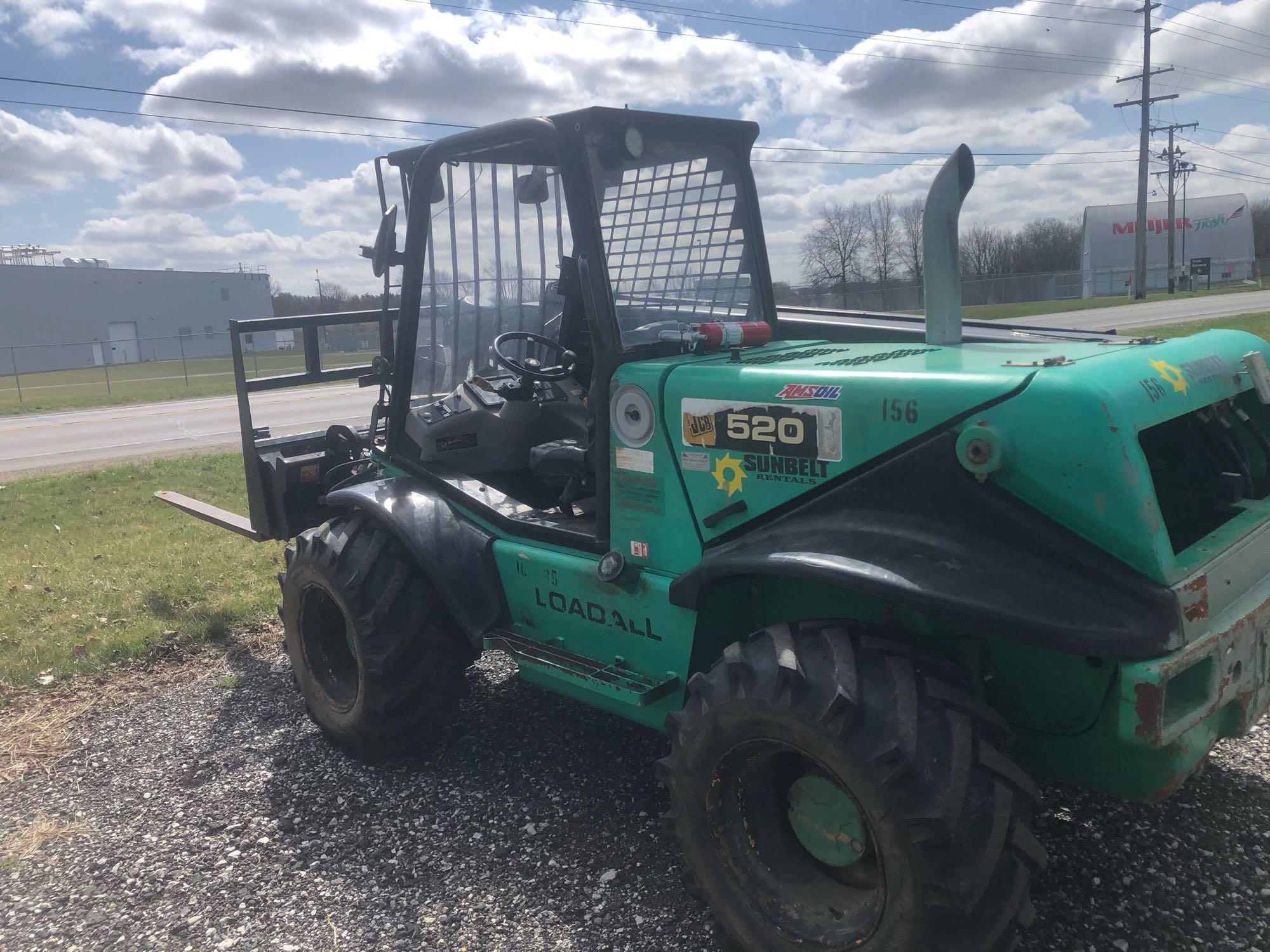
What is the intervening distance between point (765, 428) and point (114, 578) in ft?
19.5

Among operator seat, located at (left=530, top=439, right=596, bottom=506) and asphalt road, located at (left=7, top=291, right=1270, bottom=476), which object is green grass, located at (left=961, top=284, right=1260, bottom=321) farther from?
operator seat, located at (left=530, top=439, right=596, bottom=506)

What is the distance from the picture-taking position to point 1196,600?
2.37 meters

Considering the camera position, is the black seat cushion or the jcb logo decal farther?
the black seat cushion

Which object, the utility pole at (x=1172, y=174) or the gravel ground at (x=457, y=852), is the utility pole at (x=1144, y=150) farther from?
the gravel ground at (x=457, y=852)

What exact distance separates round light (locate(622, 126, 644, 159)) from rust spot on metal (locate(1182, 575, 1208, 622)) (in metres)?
2.24

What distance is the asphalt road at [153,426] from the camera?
14.9 m

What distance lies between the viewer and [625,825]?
141 inches

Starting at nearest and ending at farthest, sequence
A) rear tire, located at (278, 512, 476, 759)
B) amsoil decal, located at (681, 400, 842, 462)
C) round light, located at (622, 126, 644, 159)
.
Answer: amsoil decal, located at (681, 400, 842, 462), round light, located at (622, 126, 644, 159), rear tire, located at (278, 512, 476, 759)

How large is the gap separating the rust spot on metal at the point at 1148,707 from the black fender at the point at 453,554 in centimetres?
239

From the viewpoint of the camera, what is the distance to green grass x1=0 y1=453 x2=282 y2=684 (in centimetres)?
573

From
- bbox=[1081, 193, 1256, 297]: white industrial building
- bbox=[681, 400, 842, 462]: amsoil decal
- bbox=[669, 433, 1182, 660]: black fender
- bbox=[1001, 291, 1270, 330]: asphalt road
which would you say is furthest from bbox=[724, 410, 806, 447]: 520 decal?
bbox=[1081, 193, 1256, 297]: white industrial building

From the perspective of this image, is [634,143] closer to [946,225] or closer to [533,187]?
[533,187]

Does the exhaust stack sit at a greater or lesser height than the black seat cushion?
greater

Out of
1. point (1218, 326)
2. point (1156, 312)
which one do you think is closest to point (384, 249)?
point (1218, 326)
